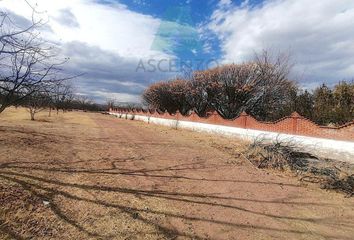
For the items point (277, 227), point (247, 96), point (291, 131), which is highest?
point (247, 96)

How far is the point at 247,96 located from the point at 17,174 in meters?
25.5

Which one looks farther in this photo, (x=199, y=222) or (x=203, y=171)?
(x=203, y=171)

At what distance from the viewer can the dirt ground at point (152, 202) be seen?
551cm

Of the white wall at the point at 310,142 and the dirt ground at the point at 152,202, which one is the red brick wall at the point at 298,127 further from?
the dirt ground at the point at 152,202

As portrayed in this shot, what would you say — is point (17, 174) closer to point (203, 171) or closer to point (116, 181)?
point (116, 181)

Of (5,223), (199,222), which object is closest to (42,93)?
(5,223)

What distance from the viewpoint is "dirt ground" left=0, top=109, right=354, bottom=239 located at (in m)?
5.51

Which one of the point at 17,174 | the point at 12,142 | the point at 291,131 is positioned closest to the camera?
the point at 17,174

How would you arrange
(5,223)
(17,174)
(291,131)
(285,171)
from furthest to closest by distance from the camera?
(291,131), (285,171), (17,174), (5,223)

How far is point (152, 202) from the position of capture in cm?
675

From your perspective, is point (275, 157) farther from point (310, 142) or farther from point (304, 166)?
point (310, 142)

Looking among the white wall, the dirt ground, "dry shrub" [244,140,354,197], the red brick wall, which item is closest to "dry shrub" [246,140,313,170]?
"dry shrub" [244,140,354,197]

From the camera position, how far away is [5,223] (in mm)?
5375

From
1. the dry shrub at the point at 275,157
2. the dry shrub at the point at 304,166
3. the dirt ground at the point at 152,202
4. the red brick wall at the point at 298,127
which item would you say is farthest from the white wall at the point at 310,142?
the dirt ground at the point at 152,202
